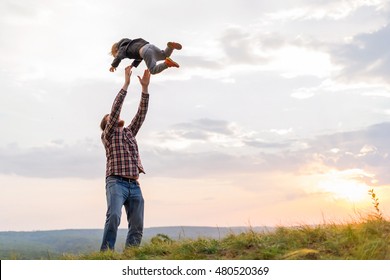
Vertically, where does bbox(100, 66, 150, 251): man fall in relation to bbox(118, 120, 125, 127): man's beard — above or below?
below

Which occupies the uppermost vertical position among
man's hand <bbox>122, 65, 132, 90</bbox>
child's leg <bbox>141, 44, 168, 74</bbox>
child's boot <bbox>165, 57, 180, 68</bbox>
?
child's leg <bbox>141, 44, 168, 74</bbox>

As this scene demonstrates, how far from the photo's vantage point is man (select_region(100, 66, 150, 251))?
12.0m

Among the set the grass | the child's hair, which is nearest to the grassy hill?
the grass

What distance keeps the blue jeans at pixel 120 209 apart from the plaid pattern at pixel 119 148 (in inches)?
8.5

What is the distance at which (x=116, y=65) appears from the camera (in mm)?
14773

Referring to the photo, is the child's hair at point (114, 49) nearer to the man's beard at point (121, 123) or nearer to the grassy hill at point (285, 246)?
the man's beard at point (121, 123)

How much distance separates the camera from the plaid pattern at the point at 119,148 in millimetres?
12258

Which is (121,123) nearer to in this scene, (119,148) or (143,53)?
(119,148)

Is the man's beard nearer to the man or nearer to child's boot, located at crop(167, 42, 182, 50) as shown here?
the man

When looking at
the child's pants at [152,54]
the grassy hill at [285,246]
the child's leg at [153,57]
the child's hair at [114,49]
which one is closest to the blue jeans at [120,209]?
the grassy hill at [285,246]

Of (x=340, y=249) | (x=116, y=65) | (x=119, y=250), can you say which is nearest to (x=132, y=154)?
(x=119, y=250)

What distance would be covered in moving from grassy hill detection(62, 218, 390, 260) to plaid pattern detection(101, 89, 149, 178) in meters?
1.89

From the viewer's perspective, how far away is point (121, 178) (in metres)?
12.3

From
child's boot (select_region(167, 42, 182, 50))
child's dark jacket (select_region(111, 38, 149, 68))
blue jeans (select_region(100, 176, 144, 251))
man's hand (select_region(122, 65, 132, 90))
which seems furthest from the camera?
child's dark jacket (select_region(111, 38, 149, 68))
